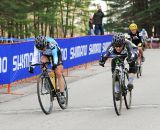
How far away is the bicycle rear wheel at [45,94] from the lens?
407 inches

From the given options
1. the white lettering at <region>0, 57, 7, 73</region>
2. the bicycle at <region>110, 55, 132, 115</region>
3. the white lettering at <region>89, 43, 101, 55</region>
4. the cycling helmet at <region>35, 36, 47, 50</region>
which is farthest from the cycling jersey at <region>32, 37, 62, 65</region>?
the white lettering at <region>89, 43, 101, 55</region>

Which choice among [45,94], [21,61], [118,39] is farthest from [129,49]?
[21,61]

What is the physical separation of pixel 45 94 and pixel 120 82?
1566 mm

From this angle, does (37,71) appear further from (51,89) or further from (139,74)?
(51,89)

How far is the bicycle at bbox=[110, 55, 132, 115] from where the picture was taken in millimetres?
9930

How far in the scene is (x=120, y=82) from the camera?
1012 centimetres

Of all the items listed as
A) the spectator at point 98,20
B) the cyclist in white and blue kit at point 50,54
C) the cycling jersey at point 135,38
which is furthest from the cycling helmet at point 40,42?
the spectator at point 98,20

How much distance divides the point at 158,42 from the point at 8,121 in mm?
40391

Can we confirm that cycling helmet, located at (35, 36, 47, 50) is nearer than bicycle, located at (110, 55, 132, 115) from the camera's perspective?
→ No

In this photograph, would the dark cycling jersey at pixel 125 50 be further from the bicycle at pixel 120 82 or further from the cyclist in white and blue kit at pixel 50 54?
the cyclist in white and blue kit at pixel 50 54

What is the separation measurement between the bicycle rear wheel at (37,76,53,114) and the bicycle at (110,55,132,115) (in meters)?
1.43

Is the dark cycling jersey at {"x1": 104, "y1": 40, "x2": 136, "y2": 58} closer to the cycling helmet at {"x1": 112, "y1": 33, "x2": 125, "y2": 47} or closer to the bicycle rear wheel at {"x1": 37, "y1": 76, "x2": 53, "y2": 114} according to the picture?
the cycling helmet at {"x1": 112, "y1": 33, "x2": 125, "y2": 47}

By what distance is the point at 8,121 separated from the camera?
997cm

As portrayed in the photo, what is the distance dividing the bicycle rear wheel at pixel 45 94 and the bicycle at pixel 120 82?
1.43m
